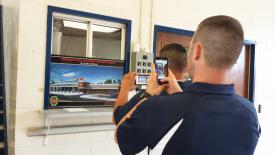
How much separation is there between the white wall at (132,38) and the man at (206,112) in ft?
4.96

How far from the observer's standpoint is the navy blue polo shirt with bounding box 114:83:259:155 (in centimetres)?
82

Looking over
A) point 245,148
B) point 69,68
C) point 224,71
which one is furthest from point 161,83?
point 69,68

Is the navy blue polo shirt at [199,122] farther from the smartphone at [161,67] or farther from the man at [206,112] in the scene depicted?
the smartphone at [161,67]

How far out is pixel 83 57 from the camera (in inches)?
94.9

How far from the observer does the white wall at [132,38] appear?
2.12 meters

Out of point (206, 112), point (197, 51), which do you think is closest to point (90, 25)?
point (197, 51)

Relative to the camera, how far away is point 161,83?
1127 millimetres

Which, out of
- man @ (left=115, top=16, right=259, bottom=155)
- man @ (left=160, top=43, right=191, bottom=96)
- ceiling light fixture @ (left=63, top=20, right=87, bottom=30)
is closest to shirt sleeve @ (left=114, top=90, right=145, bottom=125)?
man @ (left=115, top=16, right=259, bottom=155)

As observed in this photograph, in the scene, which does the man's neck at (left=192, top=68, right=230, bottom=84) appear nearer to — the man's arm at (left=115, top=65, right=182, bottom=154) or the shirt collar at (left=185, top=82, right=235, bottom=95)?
the shirt collar at (left=185, top=82, right=235, bottom=95)

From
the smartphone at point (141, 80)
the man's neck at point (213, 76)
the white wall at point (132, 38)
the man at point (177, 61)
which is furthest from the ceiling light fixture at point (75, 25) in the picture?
the man's neck at point (213, 76)

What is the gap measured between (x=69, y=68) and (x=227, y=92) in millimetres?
1742

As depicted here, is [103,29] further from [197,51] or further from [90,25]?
[197,51]

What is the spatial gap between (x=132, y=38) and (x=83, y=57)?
0.54 meters

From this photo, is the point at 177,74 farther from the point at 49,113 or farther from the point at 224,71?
the point at 49,113
